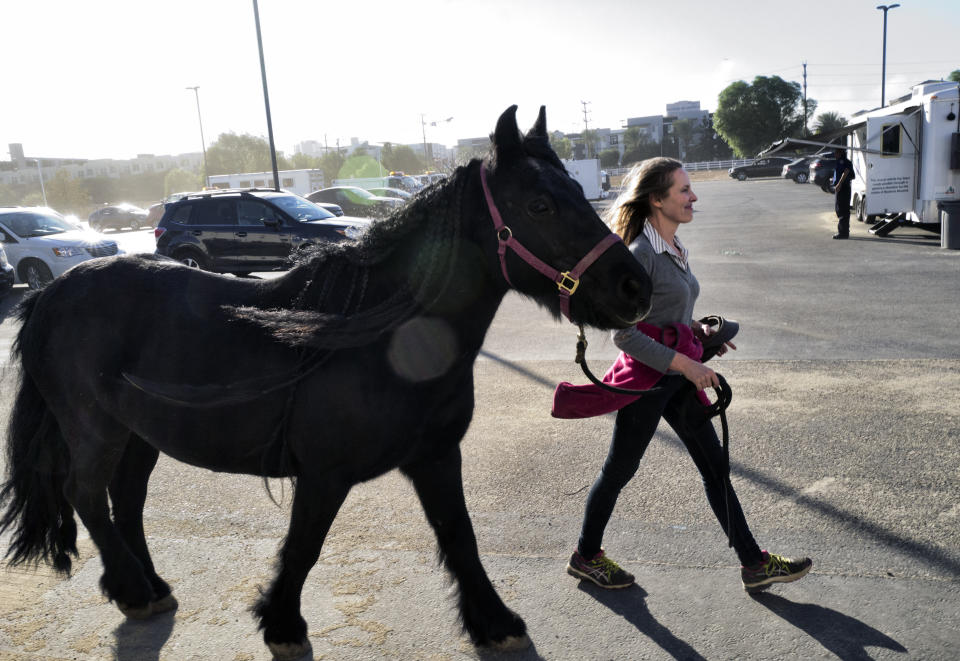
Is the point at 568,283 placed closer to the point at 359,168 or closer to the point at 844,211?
the point at 844,211

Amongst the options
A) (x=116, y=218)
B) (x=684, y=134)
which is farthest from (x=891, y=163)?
(x=684, y=134)

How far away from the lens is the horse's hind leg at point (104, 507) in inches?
118

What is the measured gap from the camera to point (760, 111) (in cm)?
6550

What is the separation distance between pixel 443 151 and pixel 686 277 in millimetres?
113695

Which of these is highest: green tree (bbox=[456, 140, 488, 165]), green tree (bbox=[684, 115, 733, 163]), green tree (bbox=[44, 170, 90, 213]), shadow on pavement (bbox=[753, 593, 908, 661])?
green tree (bbox=[684, 115, 733, 163])

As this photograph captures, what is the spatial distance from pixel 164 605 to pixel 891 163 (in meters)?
17.7

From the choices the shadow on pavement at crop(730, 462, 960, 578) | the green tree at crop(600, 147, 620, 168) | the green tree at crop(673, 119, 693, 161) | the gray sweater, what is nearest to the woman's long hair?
the gray sweater

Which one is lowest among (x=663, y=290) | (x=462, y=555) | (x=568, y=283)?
(x=462, y=555)

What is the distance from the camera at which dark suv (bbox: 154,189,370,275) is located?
45.5 ft

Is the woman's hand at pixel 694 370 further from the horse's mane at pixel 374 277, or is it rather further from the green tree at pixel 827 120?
the green tree at pixel 827 120

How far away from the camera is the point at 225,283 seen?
2.85m

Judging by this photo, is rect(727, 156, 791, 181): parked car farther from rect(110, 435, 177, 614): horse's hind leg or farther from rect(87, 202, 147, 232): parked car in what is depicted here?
rect(110, 435, 177, 614): horse's hind leg

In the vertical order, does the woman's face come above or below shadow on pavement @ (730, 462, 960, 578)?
above

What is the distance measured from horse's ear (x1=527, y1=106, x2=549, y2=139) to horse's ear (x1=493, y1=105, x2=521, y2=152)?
0.13 metres
